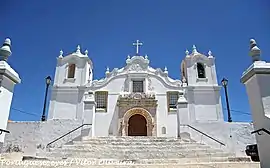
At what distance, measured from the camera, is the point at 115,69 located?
18.9m

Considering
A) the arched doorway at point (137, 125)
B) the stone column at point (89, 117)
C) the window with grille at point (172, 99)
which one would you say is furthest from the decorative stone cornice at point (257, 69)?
the arched doorway at point (137, 125)

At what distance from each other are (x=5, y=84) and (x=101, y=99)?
1295cm

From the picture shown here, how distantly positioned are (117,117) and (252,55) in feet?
42.5

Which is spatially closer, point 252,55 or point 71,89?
point 252,55

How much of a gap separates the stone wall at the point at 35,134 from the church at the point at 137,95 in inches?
30.7

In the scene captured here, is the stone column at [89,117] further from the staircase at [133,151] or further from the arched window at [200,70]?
the arched window at [200,70]

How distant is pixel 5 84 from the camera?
Answer: 15.4 feet

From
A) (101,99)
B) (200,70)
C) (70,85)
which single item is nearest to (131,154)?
(101,99)

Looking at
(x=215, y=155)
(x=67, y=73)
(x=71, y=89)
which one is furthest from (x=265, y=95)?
(x=67, y=73)

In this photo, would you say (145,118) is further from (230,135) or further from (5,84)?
(5,84)

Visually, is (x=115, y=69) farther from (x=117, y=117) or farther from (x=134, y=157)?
(x=134, y=157)

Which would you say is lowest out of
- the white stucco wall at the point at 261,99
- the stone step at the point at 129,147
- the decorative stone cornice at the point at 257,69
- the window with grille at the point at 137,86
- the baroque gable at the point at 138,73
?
the stone step at the point at 129,147

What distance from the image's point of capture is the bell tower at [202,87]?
650 inches

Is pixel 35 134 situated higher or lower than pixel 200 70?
lower
